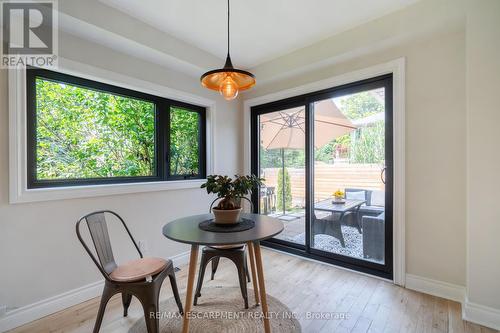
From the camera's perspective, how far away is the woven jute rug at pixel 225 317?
1.72m

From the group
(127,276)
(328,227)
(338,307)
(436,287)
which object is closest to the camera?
(127,276)

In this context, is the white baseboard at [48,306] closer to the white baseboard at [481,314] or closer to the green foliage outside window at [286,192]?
the green foliage outside window at [286,192]

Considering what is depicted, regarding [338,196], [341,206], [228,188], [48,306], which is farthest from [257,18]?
[48,306]

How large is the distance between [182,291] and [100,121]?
1853 millimetres

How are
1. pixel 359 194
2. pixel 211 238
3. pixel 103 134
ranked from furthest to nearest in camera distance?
1. pixel 359 194
2. pixel 103 134
3. pixel 211 238

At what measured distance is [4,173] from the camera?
1753 millimetres

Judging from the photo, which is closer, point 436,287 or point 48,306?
point 48,306

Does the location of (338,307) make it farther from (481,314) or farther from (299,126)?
(299,126)

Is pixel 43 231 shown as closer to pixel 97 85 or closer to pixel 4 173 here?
pixel 4 173

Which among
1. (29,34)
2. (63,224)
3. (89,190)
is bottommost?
(63,224)

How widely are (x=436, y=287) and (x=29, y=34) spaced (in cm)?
401

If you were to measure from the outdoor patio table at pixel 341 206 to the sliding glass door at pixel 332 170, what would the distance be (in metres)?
0.01

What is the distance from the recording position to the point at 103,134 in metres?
2.41

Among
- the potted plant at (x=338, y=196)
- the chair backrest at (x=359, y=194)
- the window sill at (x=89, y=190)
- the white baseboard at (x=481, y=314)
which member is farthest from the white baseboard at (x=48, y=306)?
the white baseboard at (x=481, y=314)
